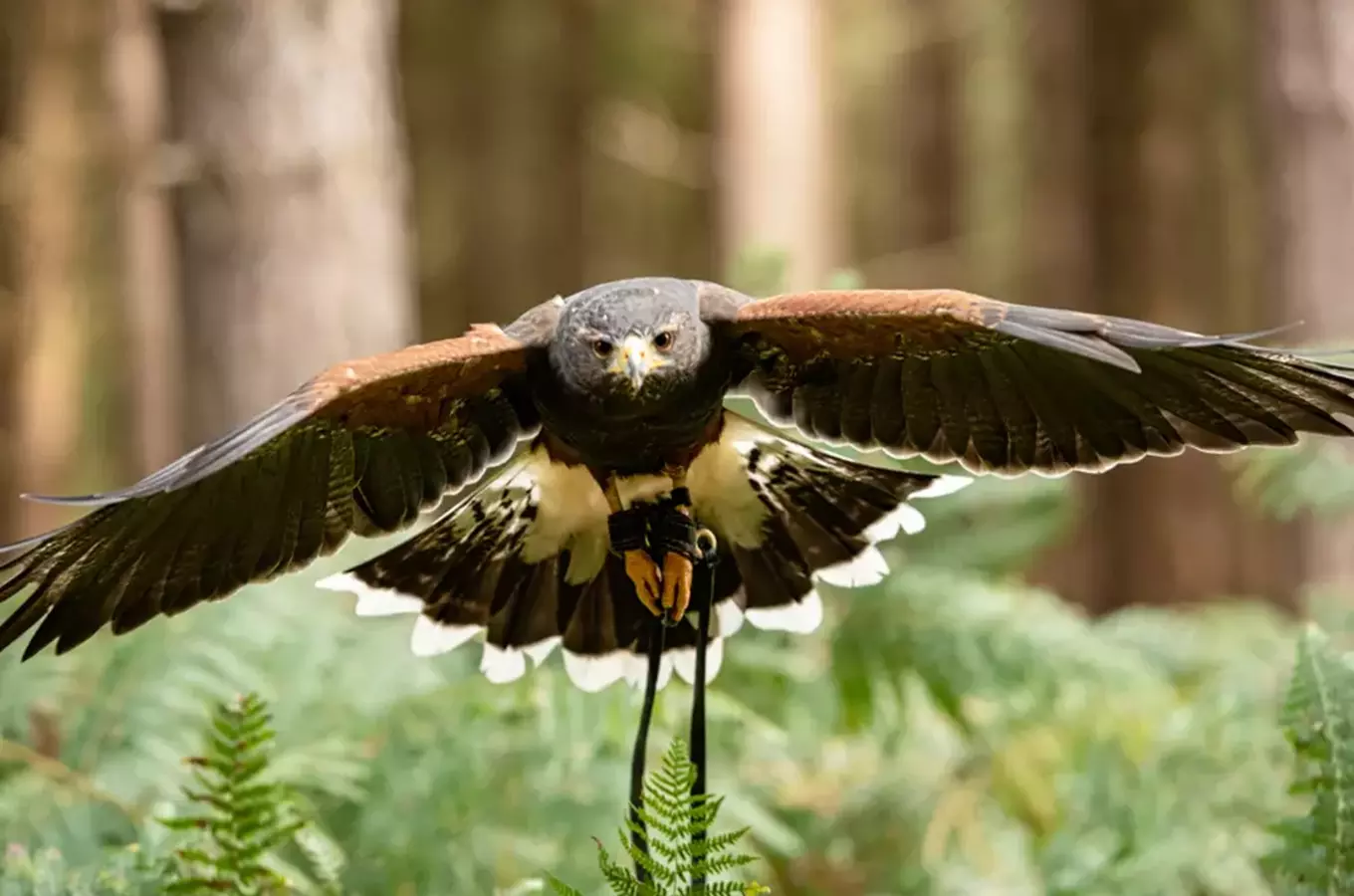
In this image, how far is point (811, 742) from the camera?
2.82 meters

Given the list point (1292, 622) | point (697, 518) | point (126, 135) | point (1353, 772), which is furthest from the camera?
point (126, 135)

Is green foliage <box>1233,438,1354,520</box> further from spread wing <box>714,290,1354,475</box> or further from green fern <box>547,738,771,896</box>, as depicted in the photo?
green fern <box>547,738,771,896</box>

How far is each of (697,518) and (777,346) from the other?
0.26m

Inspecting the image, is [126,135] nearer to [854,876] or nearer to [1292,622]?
[854,876]

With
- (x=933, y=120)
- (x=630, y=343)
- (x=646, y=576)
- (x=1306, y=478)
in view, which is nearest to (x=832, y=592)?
(x=1306, y=478)

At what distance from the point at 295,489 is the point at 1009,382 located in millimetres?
873

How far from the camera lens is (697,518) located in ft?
5.57

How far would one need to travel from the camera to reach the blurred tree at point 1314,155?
3371 mm

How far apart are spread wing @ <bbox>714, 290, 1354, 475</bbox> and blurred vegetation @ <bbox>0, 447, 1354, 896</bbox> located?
0.39m

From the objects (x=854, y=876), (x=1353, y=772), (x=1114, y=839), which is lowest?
(x=854, y=876)

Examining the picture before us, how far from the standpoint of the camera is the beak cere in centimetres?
143

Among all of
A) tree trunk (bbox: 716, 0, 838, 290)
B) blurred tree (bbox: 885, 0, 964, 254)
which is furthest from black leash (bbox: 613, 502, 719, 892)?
blurred tree (bbox: 885, 0, 964, 254)

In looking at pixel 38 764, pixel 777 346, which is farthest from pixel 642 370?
pixel 38 764

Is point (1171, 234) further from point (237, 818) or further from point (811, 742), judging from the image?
point (237, 818)
